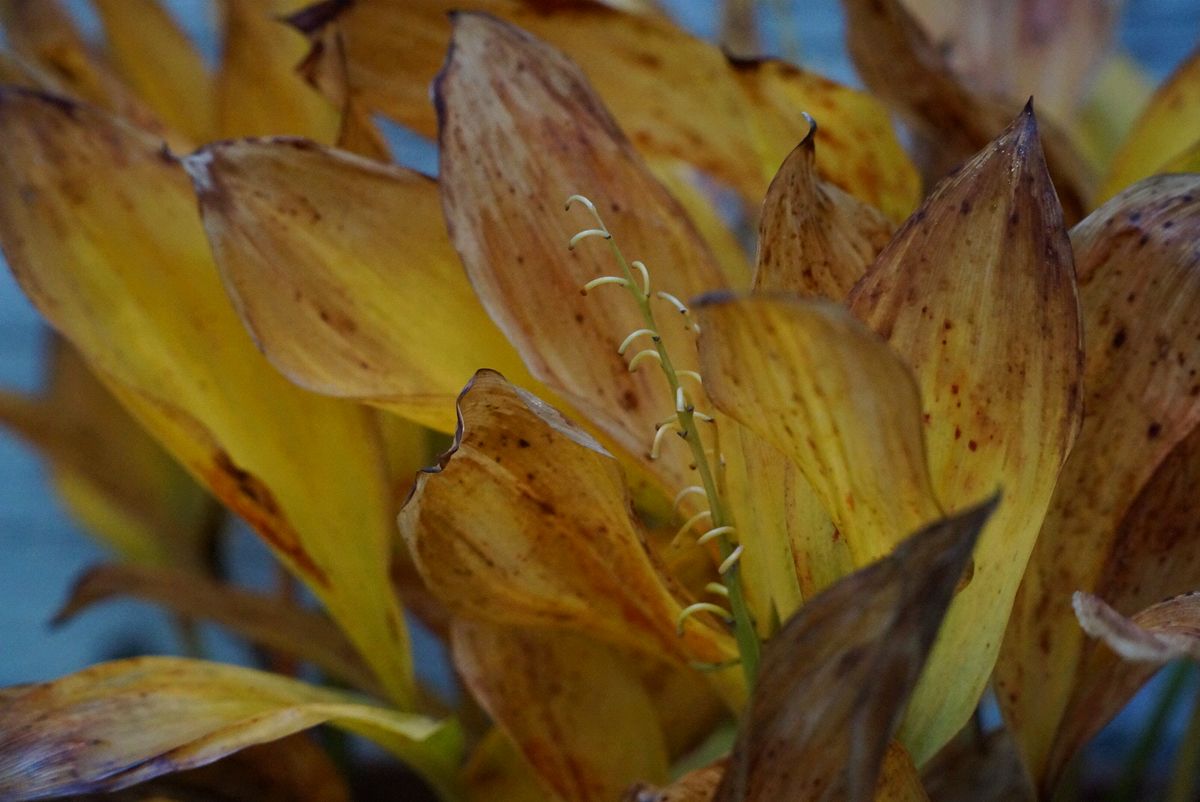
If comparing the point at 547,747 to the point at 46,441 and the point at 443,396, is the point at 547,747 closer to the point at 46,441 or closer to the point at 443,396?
the point at 443,396

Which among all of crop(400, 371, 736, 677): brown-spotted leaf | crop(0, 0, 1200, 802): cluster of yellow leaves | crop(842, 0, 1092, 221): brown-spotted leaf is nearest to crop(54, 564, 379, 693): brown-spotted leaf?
crop(0, 0, 1200, 802): cluster of yellow leaves

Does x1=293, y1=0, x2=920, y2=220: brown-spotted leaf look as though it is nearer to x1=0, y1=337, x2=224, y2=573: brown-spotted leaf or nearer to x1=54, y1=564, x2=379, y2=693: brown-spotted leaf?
x1=54, y1=564, x2=379, y2=693: brown-spotted leaf

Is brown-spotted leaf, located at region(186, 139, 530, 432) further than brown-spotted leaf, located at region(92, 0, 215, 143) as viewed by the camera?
No

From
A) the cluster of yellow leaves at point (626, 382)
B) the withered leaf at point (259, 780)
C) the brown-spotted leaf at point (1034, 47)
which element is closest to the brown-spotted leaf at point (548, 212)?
the cluster of yellow leaves at point (626, 382)

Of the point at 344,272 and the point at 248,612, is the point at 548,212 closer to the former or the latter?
the point at 344,272

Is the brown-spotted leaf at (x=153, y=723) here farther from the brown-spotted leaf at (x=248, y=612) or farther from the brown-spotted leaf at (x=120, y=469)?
the brown-spotted leaf at (x=120, y=469)

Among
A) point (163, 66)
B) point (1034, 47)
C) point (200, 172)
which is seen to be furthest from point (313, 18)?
point (1034, 47)
